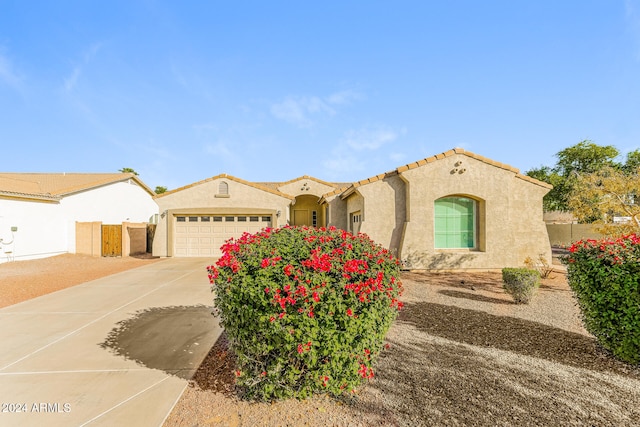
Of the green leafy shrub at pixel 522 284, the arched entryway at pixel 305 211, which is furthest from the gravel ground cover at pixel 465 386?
the arched entryway at pixel 305 211

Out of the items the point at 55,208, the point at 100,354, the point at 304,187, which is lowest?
the point at 100,354

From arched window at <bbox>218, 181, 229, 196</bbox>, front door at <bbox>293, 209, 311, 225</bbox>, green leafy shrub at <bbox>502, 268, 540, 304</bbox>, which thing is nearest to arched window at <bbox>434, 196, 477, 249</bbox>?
green leafy shrub at <bbox>502, 268, 540, 304</bbox>

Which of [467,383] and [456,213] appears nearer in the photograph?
[467,383]

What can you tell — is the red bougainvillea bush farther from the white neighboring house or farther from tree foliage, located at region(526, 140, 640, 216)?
tree foliage, located at region(526, 140, 640, 216)

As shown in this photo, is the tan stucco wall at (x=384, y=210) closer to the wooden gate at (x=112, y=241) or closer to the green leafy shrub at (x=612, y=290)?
the green leafy shrub at (x=612, y=290)

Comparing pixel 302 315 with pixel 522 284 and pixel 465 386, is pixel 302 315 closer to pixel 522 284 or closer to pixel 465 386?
pixel 465 386

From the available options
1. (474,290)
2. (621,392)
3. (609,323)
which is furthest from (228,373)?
(474,290)

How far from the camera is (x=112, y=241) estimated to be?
1675cm

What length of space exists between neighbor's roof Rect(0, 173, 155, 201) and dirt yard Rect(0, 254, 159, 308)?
4154 millimetres

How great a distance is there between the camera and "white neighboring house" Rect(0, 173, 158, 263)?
46.4 feet

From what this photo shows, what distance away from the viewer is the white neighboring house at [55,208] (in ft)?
46.4

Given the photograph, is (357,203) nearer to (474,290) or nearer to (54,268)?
(474,290)

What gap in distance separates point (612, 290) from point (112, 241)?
2065 cm

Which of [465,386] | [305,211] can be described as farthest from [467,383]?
[305,211]
